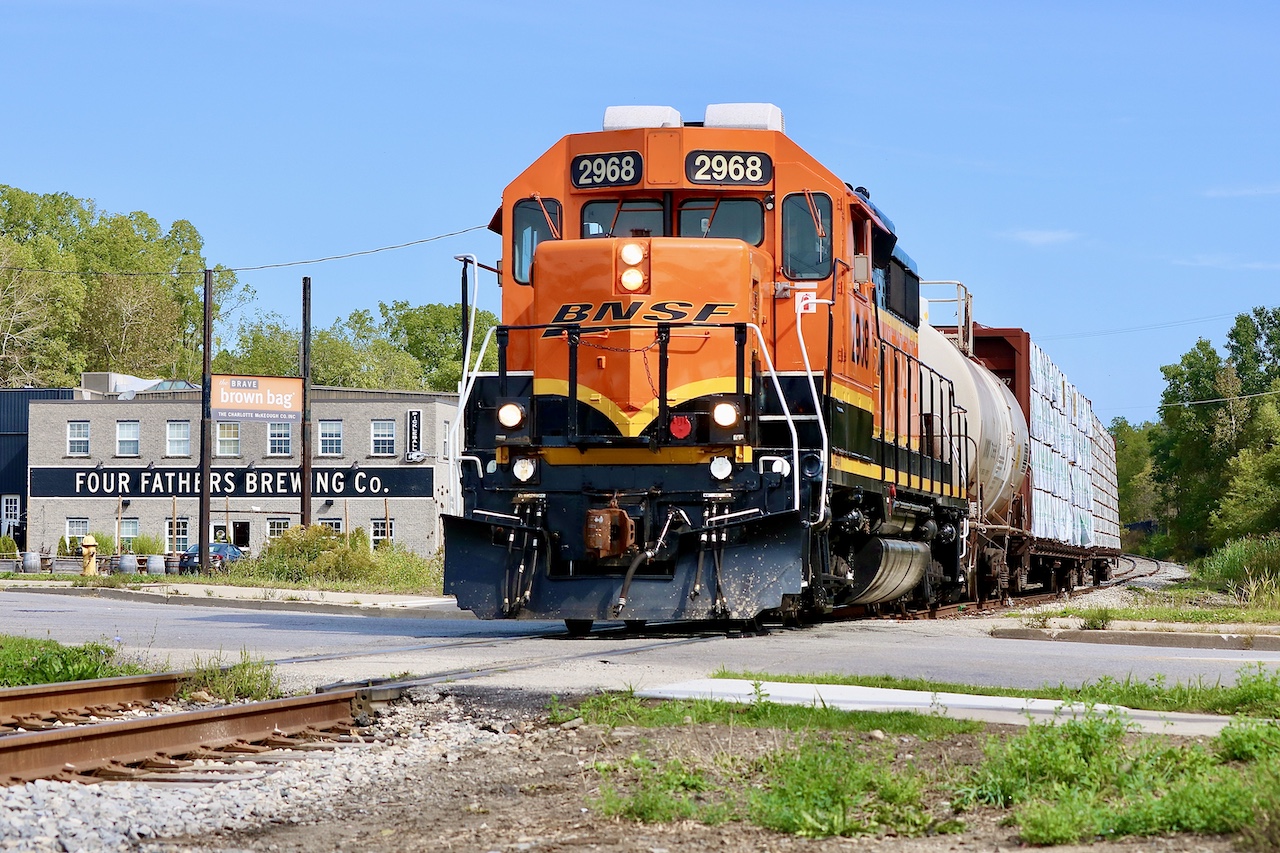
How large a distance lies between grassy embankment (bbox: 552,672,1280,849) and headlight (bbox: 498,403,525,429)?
6290 millimetres

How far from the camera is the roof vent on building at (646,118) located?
45.6 feet

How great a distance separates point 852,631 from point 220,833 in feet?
34.3

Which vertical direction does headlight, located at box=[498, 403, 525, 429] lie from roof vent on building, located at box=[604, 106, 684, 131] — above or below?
below

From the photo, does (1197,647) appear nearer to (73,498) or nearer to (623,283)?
(623,283)

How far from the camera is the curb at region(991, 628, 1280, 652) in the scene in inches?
569

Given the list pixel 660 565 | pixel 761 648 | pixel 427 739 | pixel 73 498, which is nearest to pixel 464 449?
pixel 660 565

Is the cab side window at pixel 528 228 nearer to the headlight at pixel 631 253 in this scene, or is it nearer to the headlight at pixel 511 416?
the headlight at pixel 631 253

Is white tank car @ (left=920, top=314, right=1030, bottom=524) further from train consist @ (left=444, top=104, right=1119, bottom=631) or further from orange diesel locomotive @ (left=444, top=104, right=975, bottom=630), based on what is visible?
orange diesel locomotive @ (left=444, top=104, right=975, bottom=630)

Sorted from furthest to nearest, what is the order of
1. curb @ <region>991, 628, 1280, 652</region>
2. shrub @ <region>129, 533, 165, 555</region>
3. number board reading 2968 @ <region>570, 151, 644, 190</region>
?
shrub @ <region>129, 533, 165, 555</region> → curb @ <region>991, 628, 1280, 652</region> → number board reading 2968 @ <region>570, 151, 644, 190</region>

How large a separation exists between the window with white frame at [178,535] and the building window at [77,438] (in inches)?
187

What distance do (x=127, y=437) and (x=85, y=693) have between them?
51617 mm

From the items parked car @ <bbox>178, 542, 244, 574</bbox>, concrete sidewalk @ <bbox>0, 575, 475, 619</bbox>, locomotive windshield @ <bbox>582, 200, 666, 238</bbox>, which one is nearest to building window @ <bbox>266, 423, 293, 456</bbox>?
parked car @ <bbox>178, 542, 244, 574</bbox>

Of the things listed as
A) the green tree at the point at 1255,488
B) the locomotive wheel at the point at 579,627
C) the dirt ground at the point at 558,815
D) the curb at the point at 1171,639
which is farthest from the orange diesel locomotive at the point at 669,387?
the green tree at the point at 1255,488

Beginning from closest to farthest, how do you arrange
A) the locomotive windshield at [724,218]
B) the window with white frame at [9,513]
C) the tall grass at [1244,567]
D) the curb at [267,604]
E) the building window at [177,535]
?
1. the locomotive windshield at [724,218]
2. the curb at [267,604]
3. the tall grass at [1244,567]
4. the building window at [177,535]
5. the window with white frame at [9,513]
